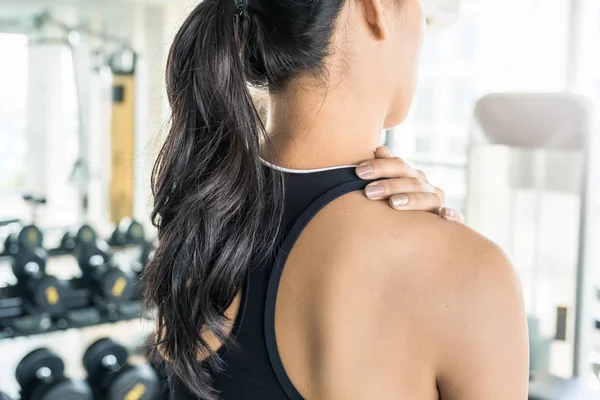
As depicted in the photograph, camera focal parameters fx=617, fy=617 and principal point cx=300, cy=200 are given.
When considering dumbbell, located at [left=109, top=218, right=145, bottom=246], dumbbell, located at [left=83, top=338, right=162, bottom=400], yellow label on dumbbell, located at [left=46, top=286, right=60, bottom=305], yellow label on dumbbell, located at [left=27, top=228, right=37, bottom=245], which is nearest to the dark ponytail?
dumbbell, located at [left=83, top=338, right=162, bottom=400]

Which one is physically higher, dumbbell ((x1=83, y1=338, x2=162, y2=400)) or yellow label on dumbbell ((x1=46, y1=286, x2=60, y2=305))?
yellow label on dumbbell ((x1=46, y1=286, x2=60, y2=305))

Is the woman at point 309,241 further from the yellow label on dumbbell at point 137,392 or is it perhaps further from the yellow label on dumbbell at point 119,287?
the yellow label on dumbbell at point 119,287

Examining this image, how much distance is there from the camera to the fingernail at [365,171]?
68 centimetres

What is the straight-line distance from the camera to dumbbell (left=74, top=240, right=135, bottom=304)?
254 centimetres

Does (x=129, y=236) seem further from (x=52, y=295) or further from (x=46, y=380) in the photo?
(x=46, y=380)

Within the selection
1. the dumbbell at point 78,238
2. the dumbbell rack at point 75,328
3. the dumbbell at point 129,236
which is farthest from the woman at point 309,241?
the dumbbell at point 129,236

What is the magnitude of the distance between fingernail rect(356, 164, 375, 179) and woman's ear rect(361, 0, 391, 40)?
0.15m

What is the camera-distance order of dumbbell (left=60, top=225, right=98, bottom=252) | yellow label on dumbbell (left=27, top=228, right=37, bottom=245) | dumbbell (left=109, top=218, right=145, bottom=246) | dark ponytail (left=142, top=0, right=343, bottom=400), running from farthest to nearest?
dumbbell (left=109, top=218, right=145, bottom=246) → dumbbell (left=60, top=225, right=98, bottom=252) → yellow label on dumbbell (left=27, top=228, right=37, bottom=245) → dark ponytail (left=142, top=0, right=343, bottom=400)

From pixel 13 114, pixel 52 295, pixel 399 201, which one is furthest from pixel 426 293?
pixel 13 114

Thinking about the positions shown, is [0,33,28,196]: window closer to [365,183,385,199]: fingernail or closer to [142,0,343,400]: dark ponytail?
[142,0,343,400]: dark ponytail

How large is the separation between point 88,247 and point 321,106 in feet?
7.64

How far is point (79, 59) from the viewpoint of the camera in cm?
378

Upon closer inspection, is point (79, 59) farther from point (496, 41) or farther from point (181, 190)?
point (181, 190)

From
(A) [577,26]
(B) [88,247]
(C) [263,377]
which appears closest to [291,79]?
(C) [263,377]
